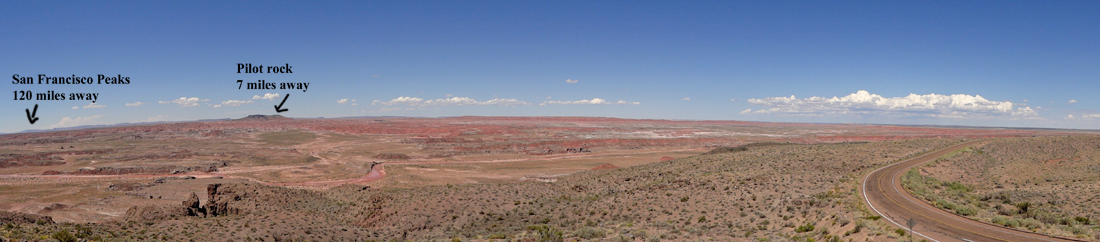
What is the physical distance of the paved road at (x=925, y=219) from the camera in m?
15.1

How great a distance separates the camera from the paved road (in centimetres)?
1509

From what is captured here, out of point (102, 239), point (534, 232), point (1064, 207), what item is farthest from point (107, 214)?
point (1064, 207)

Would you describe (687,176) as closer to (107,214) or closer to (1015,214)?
(1015,214)

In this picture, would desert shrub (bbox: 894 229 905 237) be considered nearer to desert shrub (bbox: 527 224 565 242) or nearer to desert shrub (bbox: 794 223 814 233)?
desert shrub (bbox: 794 223 814 233)

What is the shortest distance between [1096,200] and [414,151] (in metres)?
81.5

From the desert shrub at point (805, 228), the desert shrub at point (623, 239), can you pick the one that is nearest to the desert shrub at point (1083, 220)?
the desert shrub at point (805, 228)

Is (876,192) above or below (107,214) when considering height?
above

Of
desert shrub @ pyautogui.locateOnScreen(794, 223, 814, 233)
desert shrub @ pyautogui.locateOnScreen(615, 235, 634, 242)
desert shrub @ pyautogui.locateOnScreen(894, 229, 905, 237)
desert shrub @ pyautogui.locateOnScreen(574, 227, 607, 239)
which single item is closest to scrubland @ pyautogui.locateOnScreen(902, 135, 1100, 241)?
desert shrub @ pyautogui.locateOnScreen(894, 229, 905, 237)

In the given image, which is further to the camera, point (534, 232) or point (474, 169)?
point (474, 169)

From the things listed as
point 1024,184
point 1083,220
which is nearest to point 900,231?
point 1083,220

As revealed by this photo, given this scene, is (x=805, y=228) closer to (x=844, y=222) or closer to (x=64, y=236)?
(x=844, y=222)

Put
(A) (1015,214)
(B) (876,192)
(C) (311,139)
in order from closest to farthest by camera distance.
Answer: (A) (1015,214), (B) (876,192), (C) (311,139)

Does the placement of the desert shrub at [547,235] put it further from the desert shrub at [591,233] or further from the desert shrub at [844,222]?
the desert shrub at [844,222]

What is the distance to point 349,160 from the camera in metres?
70.9
